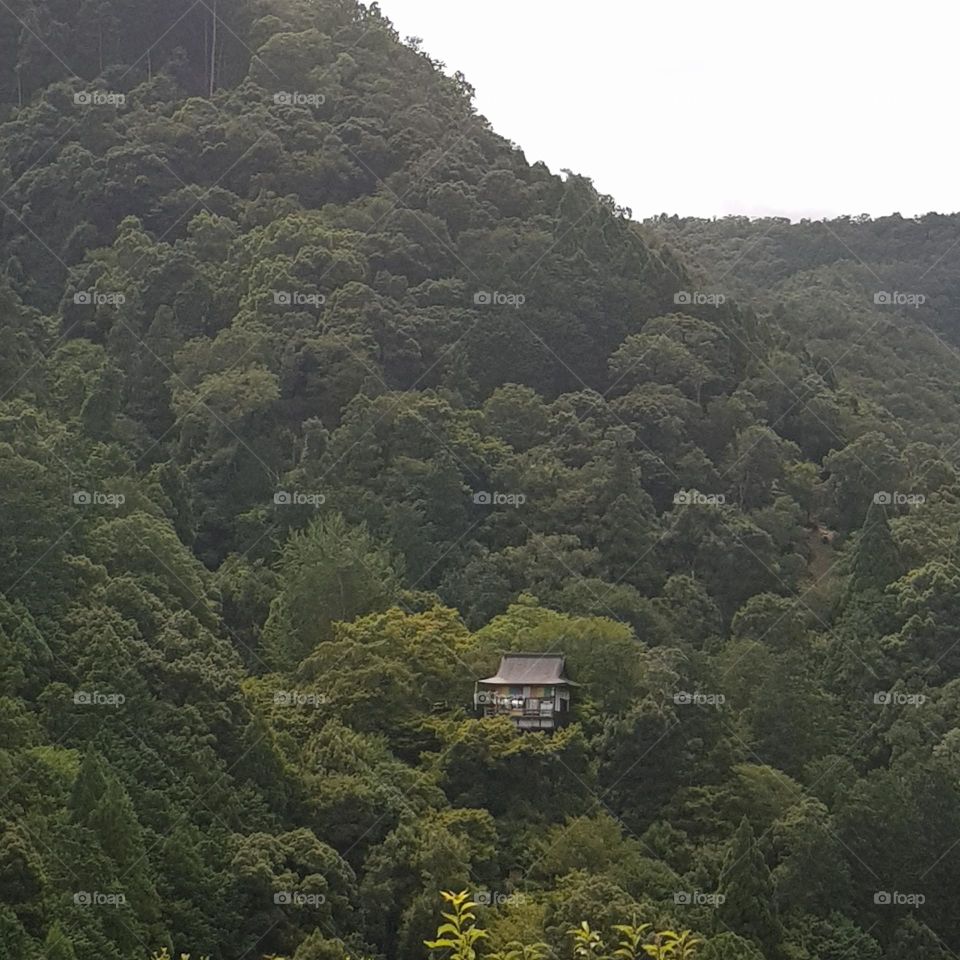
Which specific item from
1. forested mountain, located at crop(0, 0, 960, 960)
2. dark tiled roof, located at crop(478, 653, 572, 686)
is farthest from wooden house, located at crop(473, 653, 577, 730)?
forested mountain, located at crop(0, 0, 960, 960)

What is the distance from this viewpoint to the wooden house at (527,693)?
43969 millimetres

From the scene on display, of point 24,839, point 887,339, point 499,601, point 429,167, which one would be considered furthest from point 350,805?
point 887,339

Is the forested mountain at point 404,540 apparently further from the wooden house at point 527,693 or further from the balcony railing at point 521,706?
the balcony railing at point 521,706

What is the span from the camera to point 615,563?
2242 inches

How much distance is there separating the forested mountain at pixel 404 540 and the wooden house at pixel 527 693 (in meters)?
0.65

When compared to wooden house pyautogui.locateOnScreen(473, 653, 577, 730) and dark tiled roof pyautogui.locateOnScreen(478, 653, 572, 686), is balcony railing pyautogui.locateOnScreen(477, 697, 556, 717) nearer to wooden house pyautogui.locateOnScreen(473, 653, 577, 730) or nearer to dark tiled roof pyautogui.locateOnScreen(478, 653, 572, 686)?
wooden house pyautogui.locateOnScreen(473, 653, 577, 730)

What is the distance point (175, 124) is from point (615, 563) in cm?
2987

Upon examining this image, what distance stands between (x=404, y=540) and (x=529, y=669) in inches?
458

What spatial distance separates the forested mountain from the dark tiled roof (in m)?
1.07

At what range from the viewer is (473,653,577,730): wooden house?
44.0m

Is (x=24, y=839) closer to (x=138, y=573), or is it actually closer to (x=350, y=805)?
(x=350, y=805)

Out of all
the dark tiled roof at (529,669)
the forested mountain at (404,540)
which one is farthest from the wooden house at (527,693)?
the forested mountain at (404,540)

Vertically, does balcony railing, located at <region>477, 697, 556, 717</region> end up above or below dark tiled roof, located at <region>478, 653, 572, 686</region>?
below

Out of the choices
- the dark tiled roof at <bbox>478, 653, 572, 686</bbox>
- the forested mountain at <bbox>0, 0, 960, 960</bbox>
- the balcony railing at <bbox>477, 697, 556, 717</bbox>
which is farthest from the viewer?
the dark tiled roof at <bbox>478, 653, 572, 686</bbox>
